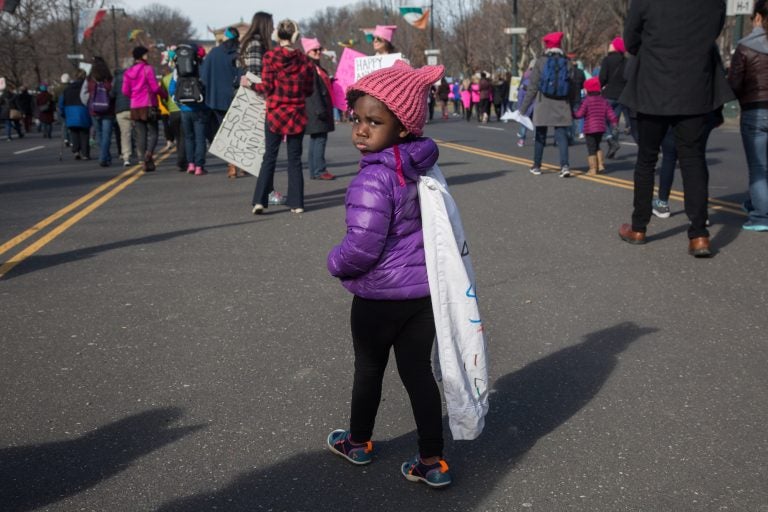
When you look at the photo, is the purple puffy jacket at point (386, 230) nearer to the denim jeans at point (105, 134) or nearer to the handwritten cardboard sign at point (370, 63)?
the handwritten cardboard sign at point (370, 63)

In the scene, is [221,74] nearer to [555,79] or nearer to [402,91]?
[555,79]

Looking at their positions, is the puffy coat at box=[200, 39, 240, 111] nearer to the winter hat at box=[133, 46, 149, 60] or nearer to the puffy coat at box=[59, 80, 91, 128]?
the winter hat at box=[133, 46, 149, 60]

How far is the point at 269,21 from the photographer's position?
9.98 metres

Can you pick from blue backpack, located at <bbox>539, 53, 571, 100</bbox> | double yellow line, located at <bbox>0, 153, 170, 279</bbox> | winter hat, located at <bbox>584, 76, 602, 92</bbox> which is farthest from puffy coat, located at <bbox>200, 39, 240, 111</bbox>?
winter hat, located at <bbox>584, 76, 602, 92</bbox>

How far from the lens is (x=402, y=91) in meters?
2.98

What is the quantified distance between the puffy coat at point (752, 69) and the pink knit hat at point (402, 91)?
5226 millimetres

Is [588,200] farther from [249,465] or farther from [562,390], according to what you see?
[249,465]

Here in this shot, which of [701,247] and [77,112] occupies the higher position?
[77,112]

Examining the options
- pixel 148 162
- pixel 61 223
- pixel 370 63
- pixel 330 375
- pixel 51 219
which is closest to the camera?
pixel 330 375

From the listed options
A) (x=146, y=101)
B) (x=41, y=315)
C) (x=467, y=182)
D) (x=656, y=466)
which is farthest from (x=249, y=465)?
(x=146, y=101)

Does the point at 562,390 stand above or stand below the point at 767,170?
below

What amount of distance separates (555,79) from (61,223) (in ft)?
21.4

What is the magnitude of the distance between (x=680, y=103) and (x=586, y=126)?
242 inches

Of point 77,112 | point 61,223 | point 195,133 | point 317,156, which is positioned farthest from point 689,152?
point 77,112
